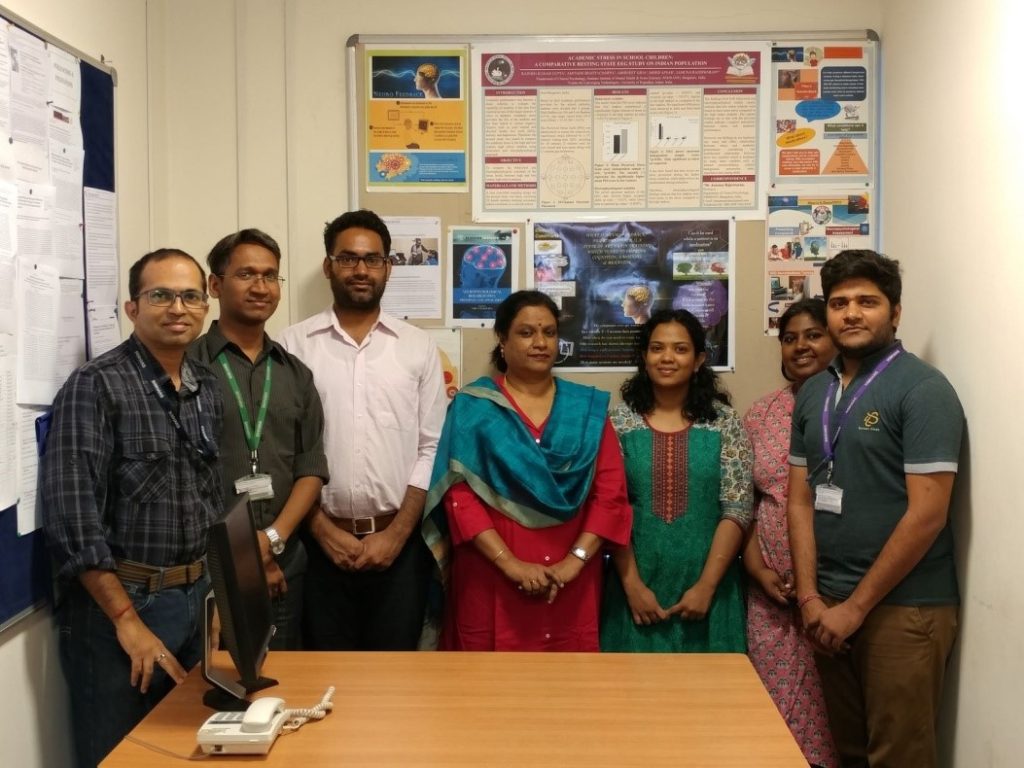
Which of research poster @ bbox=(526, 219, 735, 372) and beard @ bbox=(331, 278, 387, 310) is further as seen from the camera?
research poster @ bbox=(526, 219, 735, 372)

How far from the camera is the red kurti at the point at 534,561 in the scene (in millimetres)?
2529

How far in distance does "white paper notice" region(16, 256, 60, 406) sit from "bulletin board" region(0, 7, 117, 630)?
41mm

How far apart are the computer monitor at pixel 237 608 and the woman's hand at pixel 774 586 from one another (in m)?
1.51

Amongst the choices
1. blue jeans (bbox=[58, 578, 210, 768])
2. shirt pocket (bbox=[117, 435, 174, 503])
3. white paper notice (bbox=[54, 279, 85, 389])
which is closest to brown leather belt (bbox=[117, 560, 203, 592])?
blue jeans (bbox=[58, 578, 210, 768])

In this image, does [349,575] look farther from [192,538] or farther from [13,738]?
[13,738]

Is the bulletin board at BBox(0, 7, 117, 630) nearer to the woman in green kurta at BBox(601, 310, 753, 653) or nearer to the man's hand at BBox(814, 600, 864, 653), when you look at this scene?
the woman in green kurta at BBox(601, 310, 753, 653)

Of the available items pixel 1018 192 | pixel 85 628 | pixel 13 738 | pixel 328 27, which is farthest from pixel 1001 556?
pixel 328 27

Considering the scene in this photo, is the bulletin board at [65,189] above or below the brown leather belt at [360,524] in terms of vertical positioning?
above

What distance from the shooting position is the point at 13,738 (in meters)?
1.99

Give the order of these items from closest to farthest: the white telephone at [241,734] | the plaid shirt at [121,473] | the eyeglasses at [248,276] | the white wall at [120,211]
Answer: the white telephone at [241,734] → the plaid shirt at [121,473] → the white wall at [120,211] → the eyeglasses at [248,276]

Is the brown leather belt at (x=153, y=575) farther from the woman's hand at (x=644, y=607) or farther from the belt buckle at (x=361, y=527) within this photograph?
the woman's hand at (x=644, y=607)

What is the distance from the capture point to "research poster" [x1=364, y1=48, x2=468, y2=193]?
2949 mm

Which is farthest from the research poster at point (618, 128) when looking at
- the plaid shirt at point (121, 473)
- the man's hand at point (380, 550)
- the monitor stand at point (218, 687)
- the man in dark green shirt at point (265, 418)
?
the monitor stand at point (218, 687)

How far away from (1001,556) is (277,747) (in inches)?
68.8
